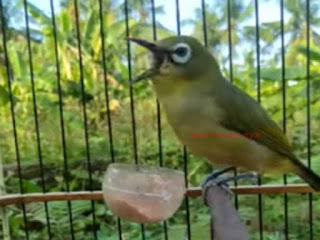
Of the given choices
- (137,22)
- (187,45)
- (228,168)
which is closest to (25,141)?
(137,22)

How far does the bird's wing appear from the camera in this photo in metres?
0.93

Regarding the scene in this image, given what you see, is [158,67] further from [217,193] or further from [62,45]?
[62,45]

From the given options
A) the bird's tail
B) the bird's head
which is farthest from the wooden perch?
the bird's head

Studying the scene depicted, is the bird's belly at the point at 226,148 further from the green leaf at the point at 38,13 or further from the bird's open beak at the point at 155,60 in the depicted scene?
the green leaf at the point at 38,13

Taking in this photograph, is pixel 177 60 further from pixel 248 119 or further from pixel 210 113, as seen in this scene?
pixel 248 119

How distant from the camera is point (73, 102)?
2.24 meters

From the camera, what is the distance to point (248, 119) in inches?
38.4

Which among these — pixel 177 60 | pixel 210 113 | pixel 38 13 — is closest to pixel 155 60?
pixel 177 60

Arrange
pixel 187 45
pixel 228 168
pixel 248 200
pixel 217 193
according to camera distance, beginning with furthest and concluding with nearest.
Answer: pixel 248 200 → pixel 228 168 → pixel 187 45 → pixel 217 193

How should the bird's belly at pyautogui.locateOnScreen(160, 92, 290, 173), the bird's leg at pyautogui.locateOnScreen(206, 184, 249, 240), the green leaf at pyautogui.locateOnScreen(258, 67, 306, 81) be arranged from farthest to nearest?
the green leaf at pyautogui.locateOnScreen(258, 67, 306, 81) → the bird's belly at pyautogui.locateOnScreen(160, 92, 290, 173) → the bird's leg at pyautogui.locateOnScreen(206, 184, 249, 240)

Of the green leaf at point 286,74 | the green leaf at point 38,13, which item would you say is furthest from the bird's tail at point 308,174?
the green leaf at point 38,13

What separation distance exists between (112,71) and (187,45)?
1.49 meters

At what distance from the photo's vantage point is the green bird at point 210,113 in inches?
31.0

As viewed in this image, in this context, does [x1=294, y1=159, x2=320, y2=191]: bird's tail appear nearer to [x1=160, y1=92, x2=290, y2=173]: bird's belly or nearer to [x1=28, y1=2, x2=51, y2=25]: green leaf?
[x1=160, y1=92, x2=290, y2=173]: bird's belly
